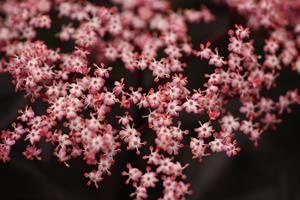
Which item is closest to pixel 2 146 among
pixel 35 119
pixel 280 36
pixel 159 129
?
pixel 35 119

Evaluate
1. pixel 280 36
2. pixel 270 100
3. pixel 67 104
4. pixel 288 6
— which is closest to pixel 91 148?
pixel 67 104

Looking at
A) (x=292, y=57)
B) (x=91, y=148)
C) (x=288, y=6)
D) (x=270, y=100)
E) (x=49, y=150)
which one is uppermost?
(x=288, y=6)

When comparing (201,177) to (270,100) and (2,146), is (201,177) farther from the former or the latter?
(2,146)

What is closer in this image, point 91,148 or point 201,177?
point 91,148

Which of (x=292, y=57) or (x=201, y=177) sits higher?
(x=292, y=57)

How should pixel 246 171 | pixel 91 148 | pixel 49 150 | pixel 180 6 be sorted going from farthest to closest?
pixel 180 6 < pixel 246 171 < pixel 49 150 < pixel 91 148

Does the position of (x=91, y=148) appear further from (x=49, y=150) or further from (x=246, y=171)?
(x=246, y=171)

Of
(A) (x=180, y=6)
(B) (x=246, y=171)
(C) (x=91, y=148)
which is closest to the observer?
(C) (x=91, y=148)
